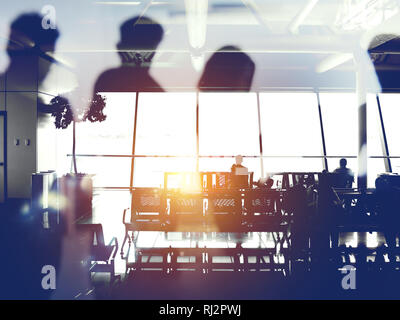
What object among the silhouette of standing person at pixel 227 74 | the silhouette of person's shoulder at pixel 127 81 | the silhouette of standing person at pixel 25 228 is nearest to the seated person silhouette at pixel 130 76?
the silhouette of person's shoulder at pixel 127 81

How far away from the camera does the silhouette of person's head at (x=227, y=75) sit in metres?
9.83

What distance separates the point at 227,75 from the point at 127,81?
2.84 metres

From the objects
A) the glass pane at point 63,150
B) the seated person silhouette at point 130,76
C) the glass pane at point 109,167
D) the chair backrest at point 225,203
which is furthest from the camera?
the glass pane at point 109,167

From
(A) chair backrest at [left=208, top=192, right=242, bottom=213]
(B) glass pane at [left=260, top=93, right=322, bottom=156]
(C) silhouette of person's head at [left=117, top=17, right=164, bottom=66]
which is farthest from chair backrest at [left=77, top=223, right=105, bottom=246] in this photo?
(B) glass pane at [left=260, top=93, right=322, bottom=156]

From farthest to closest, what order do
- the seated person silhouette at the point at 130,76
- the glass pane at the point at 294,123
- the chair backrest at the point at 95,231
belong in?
the glass pane at the point at 294,123
the seated person silhouette at the point at 130,76
the chair backrest at the point at 95,231

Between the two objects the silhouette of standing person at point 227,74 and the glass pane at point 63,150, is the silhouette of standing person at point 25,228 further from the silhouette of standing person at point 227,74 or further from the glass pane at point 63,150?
the silhouette of standing person at point 227,74

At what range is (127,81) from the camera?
32.7ft

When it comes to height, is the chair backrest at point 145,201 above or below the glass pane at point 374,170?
below

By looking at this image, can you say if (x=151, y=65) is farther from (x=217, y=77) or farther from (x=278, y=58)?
(x=278, y=58)

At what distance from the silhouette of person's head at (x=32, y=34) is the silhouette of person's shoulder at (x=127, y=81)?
3.06m

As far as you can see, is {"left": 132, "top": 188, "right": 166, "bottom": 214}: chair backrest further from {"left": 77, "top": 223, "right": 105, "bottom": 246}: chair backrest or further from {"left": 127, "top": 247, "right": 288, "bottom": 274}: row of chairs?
{"left": 77, "top": 223, "right": 105, "bottom": 246}: chair backrest

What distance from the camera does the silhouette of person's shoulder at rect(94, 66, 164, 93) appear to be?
9.91 meters

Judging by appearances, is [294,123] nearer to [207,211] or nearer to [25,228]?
[25,228]

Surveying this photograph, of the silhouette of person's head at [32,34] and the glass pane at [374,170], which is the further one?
the glass pane at [374,170]
